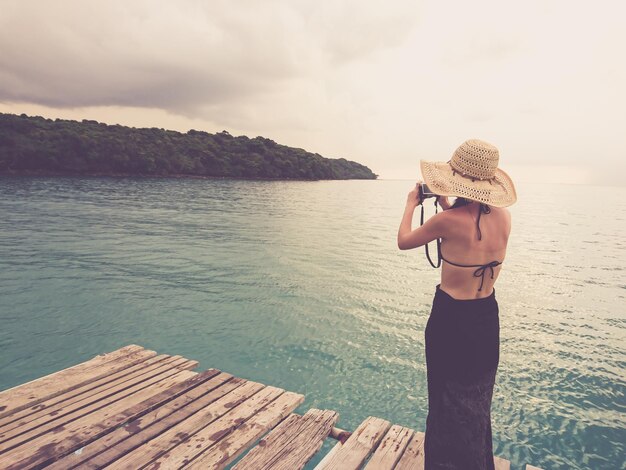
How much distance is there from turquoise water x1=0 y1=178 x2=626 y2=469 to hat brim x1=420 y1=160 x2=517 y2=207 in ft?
19.2

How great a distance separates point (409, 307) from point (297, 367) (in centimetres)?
620

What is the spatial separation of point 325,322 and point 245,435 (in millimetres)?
7619

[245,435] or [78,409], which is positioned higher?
[245,435]

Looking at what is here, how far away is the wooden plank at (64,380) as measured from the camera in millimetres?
5160

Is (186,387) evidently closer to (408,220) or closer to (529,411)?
(408,220)

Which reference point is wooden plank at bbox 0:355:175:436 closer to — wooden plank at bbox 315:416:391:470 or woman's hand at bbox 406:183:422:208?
wooden plank at bbox 315:416:391:470

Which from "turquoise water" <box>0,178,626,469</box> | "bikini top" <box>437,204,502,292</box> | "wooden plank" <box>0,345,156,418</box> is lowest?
"turquoise water" <box>0,178,626,469</box>

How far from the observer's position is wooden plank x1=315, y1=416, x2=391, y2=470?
428 centimetres

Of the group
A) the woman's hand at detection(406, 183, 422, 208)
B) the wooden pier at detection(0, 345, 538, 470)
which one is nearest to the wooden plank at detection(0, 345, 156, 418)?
the wooden pier at detection(0, 345, 538, 470)

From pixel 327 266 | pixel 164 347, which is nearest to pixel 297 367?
pixel 164 347

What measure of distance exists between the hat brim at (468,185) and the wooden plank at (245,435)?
148 inches

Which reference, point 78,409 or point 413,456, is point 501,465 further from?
point 78,409

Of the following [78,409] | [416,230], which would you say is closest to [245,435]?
[78,409]

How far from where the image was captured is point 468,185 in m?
3.03
